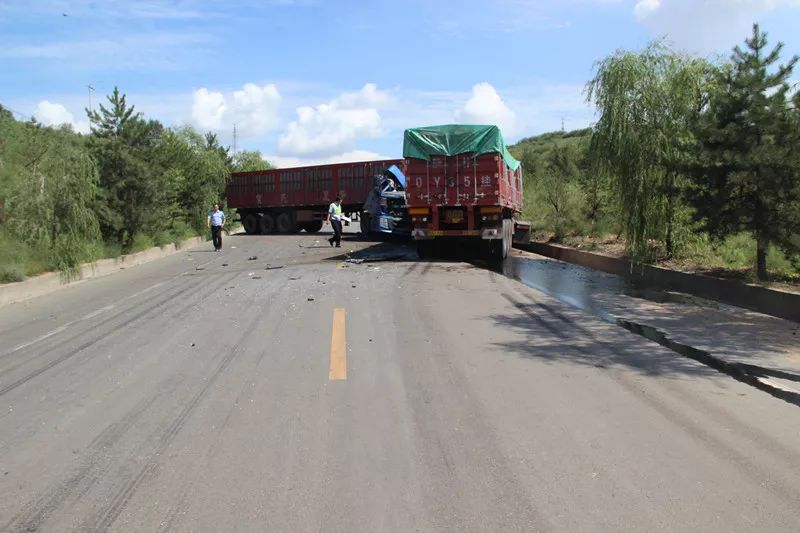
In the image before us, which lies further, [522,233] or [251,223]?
[251,223]

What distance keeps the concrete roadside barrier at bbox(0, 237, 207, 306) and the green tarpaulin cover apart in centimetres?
886

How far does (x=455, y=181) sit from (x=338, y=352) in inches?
450

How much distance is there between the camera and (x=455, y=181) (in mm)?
18141

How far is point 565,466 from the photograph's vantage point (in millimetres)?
4320

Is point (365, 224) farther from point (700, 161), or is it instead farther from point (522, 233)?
point (700, 161)

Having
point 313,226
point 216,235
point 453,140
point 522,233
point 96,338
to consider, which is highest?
point 453,140

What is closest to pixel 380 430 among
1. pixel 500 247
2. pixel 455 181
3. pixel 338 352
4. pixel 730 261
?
pixel 338 352

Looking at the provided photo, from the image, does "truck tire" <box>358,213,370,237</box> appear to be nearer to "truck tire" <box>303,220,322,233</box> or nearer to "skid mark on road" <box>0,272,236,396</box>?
"truck tire" <box>303,220,322,233</box>

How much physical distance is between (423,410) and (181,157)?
2825 cm

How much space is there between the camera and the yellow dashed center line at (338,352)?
21.3 ft

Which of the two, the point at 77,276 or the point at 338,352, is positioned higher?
the point at 77,276

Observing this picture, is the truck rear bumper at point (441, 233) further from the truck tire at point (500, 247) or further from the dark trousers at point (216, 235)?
the dark trousers at point (216, 235)

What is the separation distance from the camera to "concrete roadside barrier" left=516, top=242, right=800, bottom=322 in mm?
10242

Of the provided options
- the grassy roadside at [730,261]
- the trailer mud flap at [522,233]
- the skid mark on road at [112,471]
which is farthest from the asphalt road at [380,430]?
the trailer mud flap at [522,233]
